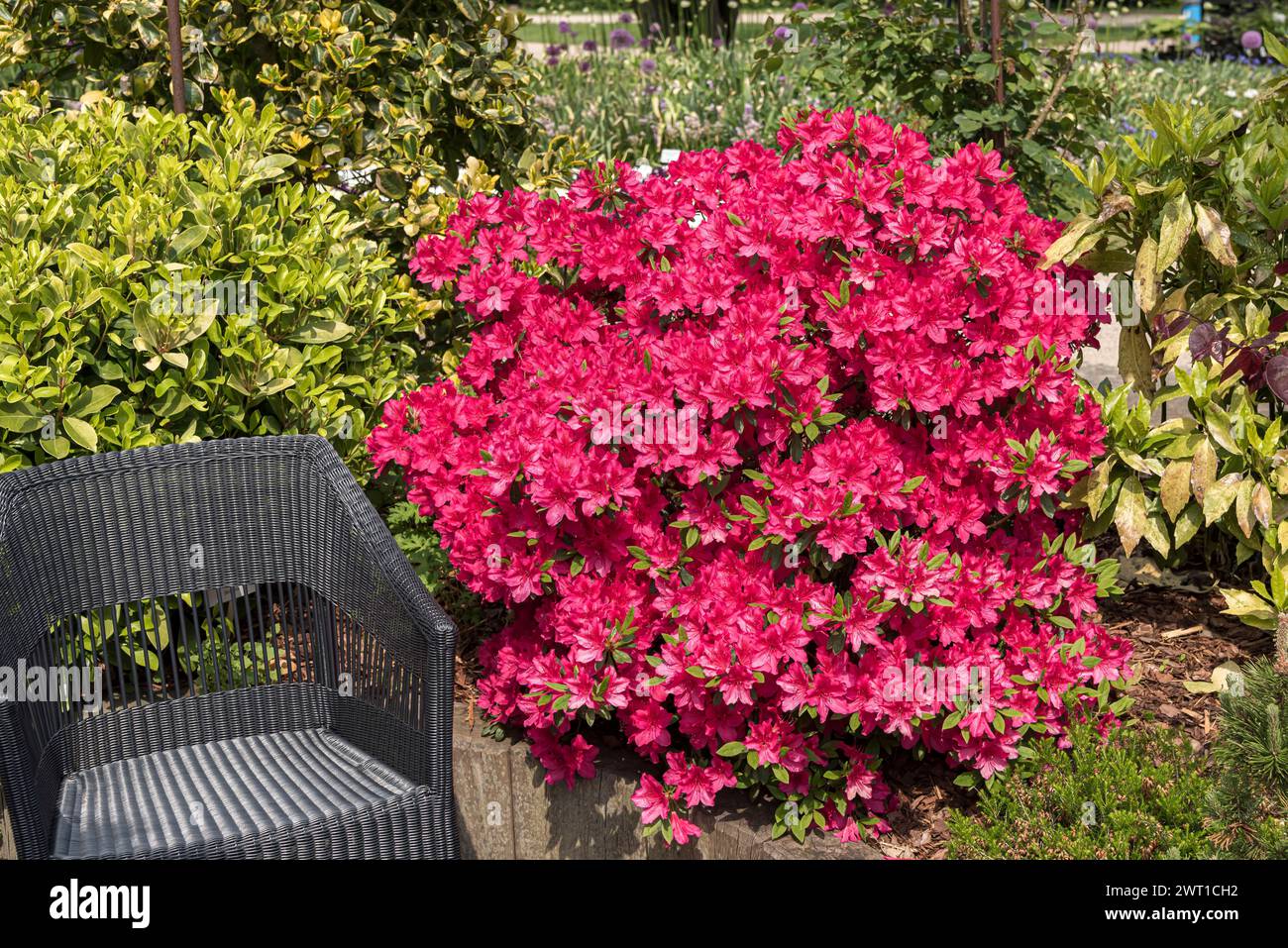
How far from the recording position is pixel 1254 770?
7.11 feet

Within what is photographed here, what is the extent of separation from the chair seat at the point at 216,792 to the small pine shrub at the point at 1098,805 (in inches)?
46.6

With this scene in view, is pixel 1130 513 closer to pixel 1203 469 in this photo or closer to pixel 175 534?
pixel 1203 469

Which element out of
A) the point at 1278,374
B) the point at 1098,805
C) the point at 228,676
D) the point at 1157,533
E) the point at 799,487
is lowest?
the point at 1098,805

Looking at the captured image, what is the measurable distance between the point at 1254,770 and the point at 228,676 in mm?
1924

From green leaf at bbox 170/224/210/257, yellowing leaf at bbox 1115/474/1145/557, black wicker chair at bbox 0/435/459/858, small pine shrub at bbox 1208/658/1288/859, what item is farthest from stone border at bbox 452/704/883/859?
green leaf at bbox 170/224/210/257

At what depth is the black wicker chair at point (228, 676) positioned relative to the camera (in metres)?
2.33

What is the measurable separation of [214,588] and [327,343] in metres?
0.77

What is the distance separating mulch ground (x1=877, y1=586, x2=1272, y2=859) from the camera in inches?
112

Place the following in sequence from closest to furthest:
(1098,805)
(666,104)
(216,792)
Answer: (216,792), (1098,805), (666,104)

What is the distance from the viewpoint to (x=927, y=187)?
2742 mm

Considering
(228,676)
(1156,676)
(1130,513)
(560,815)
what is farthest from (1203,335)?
(228,676)

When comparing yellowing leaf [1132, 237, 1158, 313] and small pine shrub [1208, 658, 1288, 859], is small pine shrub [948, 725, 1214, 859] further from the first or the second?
yellowing leaf [1132, 237, 1158, 313]

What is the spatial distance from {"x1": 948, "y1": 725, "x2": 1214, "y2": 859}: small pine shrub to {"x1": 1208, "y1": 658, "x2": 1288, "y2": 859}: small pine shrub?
0.30 metres
